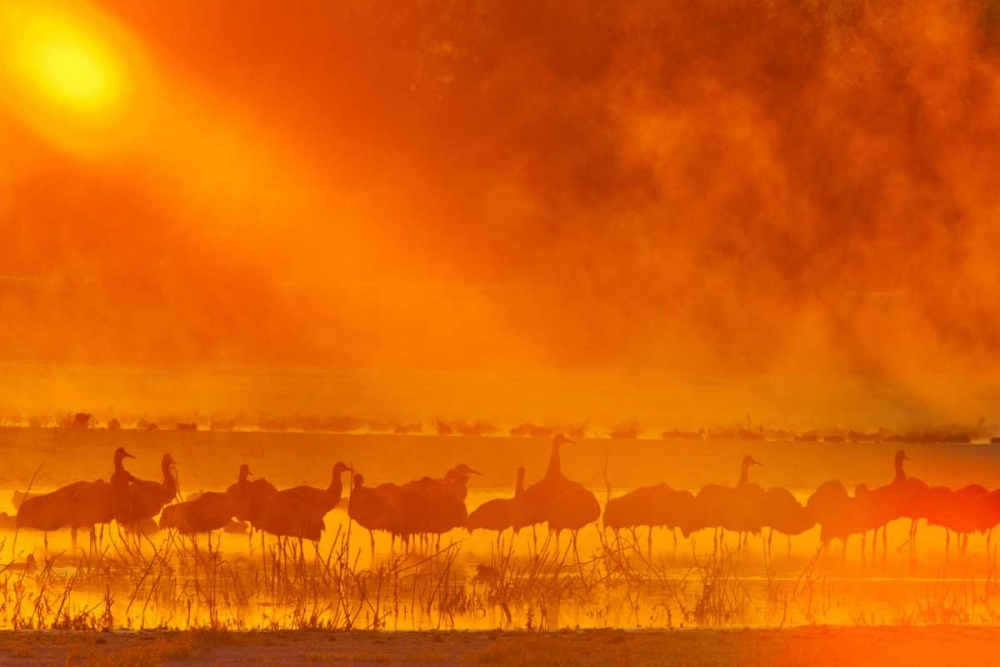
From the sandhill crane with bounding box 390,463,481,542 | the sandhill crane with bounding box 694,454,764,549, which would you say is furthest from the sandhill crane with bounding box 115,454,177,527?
the sandhill crane with bounding box 694,454,764,549

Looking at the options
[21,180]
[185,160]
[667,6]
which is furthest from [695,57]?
[21,180]

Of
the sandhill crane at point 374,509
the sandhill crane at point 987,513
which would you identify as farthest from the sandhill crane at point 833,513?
the sandhill crane at point 374,509

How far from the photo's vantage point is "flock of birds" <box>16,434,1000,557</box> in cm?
1989

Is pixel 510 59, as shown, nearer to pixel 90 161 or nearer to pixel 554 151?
pixel 554 151

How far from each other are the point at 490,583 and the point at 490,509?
4.10 meters

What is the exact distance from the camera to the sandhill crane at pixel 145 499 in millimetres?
20328

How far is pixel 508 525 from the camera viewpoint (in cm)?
2106

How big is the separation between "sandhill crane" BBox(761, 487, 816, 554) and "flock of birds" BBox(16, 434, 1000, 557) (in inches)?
0.4

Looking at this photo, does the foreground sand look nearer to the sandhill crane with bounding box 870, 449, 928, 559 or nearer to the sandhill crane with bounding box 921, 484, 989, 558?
the sandhill crane with bounding box 870, 449, 928, 559

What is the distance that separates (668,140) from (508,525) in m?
57.9

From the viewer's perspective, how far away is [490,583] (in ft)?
55.7

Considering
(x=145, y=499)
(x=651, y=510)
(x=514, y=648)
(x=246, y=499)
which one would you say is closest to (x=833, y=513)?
(x=651, y=510)

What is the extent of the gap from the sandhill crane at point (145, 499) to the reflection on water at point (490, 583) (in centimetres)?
30

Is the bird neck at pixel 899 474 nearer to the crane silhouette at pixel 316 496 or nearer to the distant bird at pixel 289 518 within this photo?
the crane silhouette at pixel 316 496
